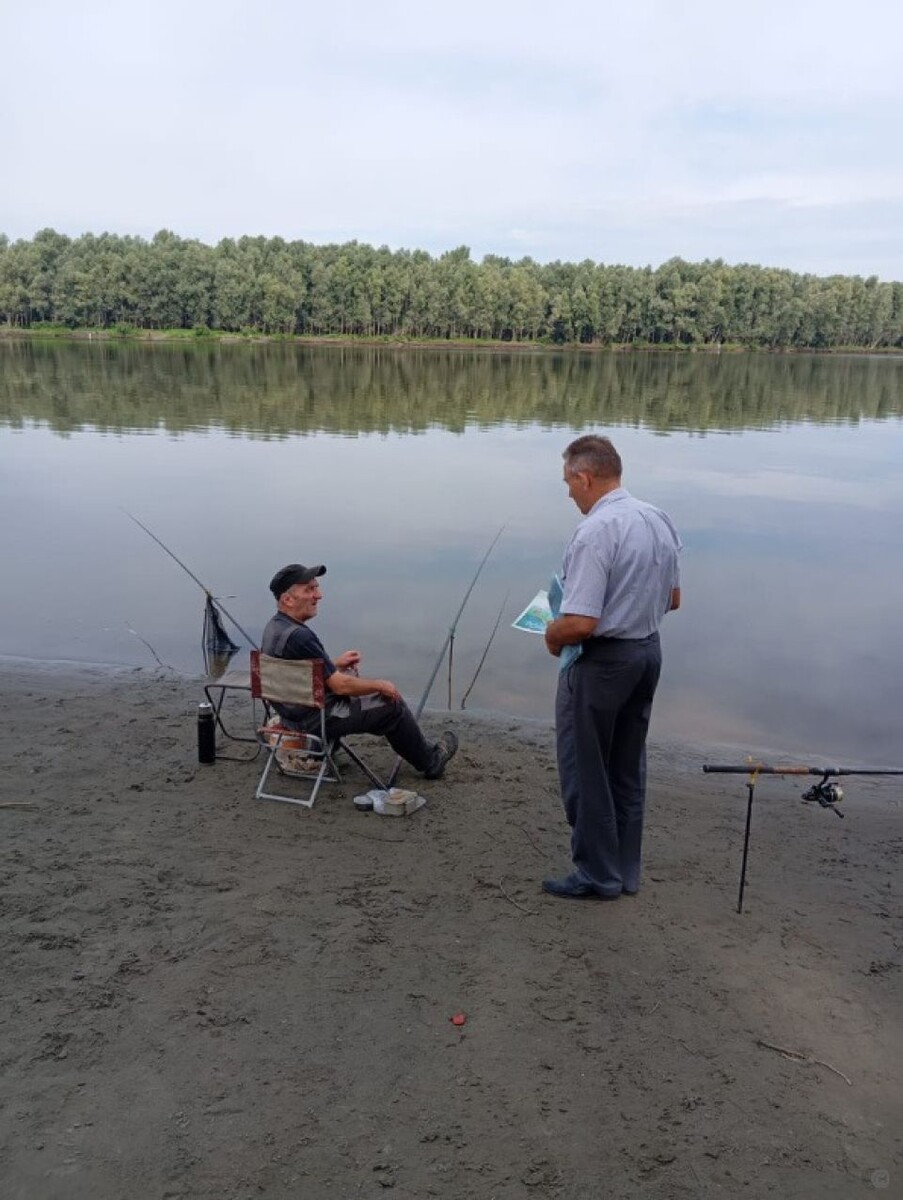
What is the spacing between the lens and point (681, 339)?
12962 centimetres

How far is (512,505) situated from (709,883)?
1308cm

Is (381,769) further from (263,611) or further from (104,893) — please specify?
(263,611)

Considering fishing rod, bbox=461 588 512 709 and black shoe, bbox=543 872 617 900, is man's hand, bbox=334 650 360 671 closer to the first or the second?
black shoe, bbox=543 872 617 900

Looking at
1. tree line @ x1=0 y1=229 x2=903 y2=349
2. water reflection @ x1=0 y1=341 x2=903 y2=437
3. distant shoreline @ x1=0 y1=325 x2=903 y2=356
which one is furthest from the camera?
tree line @ x1=0 y1=229 x2=903 y2=349

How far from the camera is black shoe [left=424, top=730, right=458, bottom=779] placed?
19.3 feet

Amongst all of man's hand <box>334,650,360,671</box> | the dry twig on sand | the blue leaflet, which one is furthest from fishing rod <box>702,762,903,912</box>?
man's hand <box>334,650,360,671</box>

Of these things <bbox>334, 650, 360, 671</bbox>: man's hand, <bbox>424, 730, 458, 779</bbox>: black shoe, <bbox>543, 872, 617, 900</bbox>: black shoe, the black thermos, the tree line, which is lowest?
<bbox>543, 872, 617, 900</bbox>: black shoe

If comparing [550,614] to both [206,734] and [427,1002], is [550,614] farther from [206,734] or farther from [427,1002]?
[206,734]

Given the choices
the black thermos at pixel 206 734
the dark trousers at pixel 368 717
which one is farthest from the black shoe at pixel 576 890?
the black thermos at pixel 206 734

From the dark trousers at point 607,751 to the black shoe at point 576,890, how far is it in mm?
36

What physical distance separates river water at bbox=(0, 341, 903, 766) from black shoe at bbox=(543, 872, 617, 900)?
3.38 m

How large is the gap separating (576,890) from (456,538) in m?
10.6

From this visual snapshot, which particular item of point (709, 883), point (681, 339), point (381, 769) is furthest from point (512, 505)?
point (681, 339)

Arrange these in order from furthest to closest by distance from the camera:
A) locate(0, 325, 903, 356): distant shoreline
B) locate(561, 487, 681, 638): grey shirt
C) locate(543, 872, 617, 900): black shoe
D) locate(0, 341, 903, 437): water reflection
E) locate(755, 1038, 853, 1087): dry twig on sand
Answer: locate(0, 325, 903, 356): distant shoreline < locate(0, 341, 903, 437): water reflection < locate(543, 872, 617, 900): black shoe < locate(561, 487, 681, 638): grey shirt < locate(755, 1038, 853, 1087): dry twig on sand
